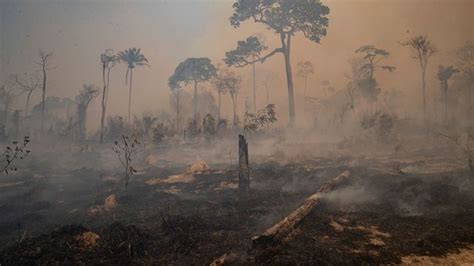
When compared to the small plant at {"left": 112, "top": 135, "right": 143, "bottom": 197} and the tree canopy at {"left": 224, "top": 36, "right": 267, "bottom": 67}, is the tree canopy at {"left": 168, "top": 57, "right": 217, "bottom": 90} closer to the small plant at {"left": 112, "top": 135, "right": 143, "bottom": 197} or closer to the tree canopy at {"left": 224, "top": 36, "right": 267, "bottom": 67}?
the tree canopy at {"left": 224, "top": 36, "right": 267, "bottom": 67}

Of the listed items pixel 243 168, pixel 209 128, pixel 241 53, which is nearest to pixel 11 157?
pixel 209 128

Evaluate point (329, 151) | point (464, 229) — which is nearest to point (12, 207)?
point (464, 229)

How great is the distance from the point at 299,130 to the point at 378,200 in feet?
74.0

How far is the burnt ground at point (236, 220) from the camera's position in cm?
749

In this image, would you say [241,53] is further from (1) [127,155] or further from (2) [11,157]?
(2) [11,157]

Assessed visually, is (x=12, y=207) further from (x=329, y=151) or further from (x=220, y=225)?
(x=329, y=151)

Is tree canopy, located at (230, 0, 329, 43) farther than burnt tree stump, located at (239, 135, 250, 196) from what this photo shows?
Yes

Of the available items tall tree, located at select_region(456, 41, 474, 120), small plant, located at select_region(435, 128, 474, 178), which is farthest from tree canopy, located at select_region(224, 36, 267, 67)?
tall tree, located at select_region(456, 41, 474, 120)

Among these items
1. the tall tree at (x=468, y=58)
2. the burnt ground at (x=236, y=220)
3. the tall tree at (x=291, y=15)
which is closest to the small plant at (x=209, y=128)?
the tall tree at (x=291, y=15)

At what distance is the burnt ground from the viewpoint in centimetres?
749

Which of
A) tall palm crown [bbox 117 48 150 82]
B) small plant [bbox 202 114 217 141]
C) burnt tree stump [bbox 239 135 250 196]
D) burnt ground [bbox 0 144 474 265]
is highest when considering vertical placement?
tall palm crown [bbox 117 48 150 82]

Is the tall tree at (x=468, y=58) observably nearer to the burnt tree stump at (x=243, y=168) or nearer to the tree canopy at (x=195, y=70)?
the tree canopy at (x=195, y=70)

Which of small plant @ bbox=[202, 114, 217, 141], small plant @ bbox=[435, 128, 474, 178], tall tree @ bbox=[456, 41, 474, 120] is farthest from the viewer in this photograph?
tall tree @ bbox=[456, 41, 474, 120]

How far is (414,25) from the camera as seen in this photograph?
75438 mm
